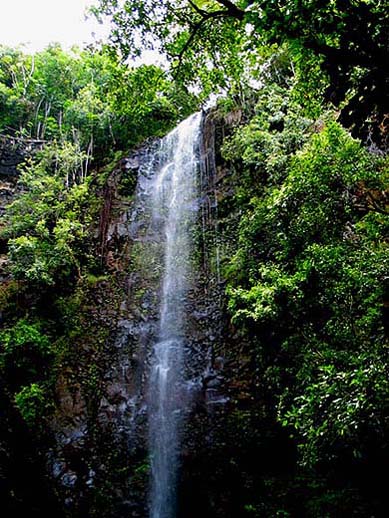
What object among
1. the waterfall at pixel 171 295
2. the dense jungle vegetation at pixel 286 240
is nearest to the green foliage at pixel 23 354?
the dense jungle vegetation at pixel 286 240

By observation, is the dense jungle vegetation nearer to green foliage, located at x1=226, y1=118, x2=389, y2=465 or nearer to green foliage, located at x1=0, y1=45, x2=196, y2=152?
green foliage, located at x1=226, y1=118, x2=389, y2=465

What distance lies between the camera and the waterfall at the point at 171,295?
26.9 feet

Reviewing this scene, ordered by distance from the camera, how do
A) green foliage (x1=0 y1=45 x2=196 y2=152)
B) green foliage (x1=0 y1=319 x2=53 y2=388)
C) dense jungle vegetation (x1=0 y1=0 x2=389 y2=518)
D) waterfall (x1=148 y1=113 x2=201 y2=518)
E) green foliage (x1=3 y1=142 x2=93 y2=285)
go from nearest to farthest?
dense jungle vegetation (x1=0 y1=0 x2=389 y2=518) < waterfall (x1=148 y1=113 x2=201 y2=518) < green foliage (x1=0 y1=319 x2=53 y2=388) < green foliage (x1=3 y1=142 x2=93 y2=285) < green foliage (x1=0 y1=45 x2=196 y2=152)

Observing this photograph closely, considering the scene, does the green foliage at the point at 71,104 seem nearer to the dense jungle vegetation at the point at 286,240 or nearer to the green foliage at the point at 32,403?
the dense jungle vegetation at the point at 286,240

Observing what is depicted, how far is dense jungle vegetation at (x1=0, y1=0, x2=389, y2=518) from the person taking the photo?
318 cm

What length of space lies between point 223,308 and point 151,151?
26.4 feet

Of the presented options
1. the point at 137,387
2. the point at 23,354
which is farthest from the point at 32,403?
the point at 137,387

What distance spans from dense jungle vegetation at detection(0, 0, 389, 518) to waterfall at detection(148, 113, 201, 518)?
4.77 ft

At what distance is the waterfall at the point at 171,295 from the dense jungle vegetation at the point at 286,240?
1.45m

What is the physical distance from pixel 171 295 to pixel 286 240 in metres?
4.95

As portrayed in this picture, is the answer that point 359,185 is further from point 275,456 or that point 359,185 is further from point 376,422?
point 275,456

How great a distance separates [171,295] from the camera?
35.6ft

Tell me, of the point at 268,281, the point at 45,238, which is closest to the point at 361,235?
the point at 268,281

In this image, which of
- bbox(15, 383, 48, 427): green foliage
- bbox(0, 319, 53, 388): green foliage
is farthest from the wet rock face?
bbox(0, 319, 53, 388): green foliage
